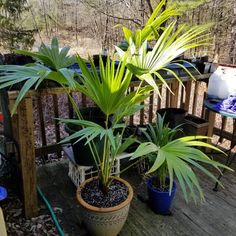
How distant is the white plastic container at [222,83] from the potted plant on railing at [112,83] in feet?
3.14

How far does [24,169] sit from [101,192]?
575mm

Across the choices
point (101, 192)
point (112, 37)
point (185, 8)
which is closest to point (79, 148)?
point (101, 192)

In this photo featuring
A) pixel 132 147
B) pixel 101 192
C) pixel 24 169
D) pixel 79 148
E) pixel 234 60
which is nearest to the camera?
pixel 101 192

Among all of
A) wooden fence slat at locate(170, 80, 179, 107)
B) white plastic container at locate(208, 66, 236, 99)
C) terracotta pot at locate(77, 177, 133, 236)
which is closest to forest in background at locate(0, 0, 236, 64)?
wooden fence slat at locate(170, 80, 179, 107)

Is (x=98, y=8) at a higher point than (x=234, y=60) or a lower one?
higher

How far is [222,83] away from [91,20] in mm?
4442

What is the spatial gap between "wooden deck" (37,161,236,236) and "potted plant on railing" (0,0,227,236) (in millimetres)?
261

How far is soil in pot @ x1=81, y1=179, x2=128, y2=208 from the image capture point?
1.68 metres

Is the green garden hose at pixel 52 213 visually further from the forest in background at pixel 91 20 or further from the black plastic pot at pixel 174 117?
the forest in background at pixel 91 20

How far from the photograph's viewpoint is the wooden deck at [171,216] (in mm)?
1854

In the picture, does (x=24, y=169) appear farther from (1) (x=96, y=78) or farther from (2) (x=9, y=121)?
(1) (x=96, y=78)

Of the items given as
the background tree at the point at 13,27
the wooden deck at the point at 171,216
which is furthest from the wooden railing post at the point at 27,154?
the background tree at the point at 13,27

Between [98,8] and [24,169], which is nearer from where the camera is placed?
[24,169]

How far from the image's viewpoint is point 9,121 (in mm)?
2201
